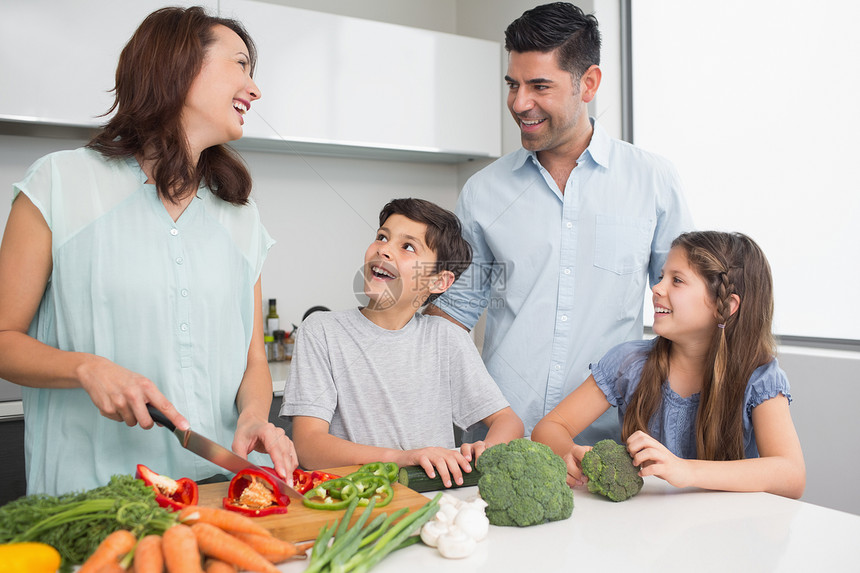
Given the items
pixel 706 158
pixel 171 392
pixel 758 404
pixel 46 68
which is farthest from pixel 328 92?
pixel 758 404

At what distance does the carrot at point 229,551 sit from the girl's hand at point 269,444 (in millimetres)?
252

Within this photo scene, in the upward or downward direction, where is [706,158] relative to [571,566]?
upward

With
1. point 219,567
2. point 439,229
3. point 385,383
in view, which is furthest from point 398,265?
point 219,567

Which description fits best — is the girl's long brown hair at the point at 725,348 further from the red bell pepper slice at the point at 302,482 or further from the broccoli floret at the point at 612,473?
the red bell pepper slice at the point at 302,482

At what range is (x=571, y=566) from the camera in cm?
82

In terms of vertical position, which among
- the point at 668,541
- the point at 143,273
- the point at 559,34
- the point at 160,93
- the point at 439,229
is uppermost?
the point at 559,34

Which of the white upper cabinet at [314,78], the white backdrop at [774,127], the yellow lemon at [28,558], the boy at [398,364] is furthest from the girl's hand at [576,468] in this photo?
the white upper cabinet at [314,78]

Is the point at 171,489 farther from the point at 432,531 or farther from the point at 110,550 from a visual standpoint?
the point at 432,531

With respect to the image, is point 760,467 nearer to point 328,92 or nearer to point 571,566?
point 571,566

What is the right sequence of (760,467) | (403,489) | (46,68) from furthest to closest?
(46,68) < (760,467) < (403,489)

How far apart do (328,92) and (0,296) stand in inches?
75.2

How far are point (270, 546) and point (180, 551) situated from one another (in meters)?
0.11

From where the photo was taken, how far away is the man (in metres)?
1.67

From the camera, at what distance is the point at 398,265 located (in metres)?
1.57
